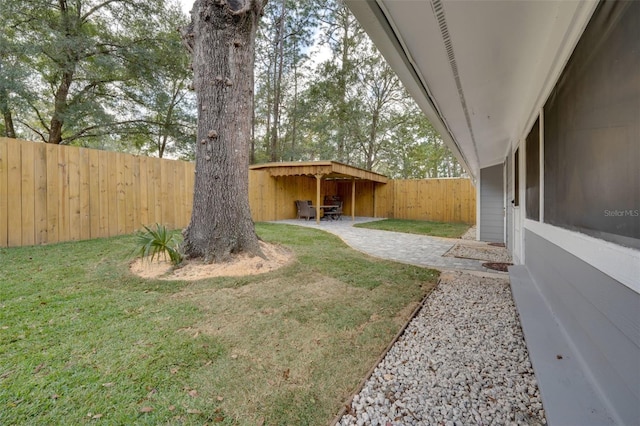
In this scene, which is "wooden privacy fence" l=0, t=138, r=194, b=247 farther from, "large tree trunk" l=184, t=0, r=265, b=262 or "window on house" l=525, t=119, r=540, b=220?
"window on house" l=525, t=119, r=540, b=220

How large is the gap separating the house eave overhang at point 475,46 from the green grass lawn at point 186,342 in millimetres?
1960

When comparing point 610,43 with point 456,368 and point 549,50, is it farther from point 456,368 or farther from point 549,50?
point 456,368

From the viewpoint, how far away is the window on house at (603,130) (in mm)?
949

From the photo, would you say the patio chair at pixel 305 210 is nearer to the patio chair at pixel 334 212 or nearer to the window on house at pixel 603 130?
the patio chair at pixel 334 212

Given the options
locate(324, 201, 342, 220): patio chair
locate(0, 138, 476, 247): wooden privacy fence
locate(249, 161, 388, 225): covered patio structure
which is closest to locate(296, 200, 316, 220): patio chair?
locate(249, 161, 388, 225): covered patio structure

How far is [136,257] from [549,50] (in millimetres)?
4993

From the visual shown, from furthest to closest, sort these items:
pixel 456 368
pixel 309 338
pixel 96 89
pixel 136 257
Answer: pixel 96 89 < pixel 136 257 < pixel 309 338 < pixel 456 368

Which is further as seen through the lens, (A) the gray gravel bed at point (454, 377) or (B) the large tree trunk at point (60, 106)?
(B) the large tree trunk at point (60, 106)

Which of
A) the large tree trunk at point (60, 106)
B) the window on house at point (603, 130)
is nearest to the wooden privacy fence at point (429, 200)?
the window on house at point (603, 130)

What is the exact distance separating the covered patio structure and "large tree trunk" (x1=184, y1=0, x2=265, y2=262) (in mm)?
5499

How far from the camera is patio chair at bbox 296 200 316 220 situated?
36.5 feet

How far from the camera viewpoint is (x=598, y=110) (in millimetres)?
1199

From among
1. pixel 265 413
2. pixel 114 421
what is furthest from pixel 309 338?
pixel 114 421

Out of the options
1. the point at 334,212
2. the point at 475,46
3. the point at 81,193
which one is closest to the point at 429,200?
the point at 334,212
